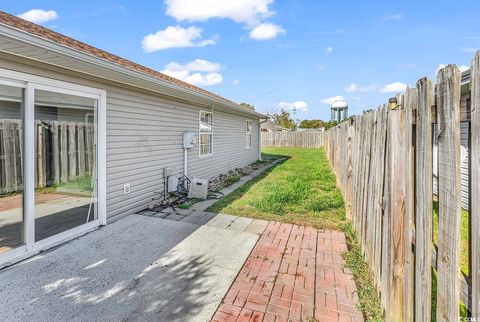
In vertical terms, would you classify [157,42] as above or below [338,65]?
above

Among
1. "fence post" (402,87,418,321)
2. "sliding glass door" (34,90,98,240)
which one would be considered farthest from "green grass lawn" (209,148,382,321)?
"sliding glass door" (34,90,98,240)

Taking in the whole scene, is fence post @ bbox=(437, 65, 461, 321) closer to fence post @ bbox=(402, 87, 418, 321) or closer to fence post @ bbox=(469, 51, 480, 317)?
fence post @ bbox=(469, 51, 480, 317)

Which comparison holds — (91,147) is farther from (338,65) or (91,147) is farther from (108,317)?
(338,65)

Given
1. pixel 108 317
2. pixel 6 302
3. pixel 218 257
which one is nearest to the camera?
pixel 108 317

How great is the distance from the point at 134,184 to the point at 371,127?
428 centimetres

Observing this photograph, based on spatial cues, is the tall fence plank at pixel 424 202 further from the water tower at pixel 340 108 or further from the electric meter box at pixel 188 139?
the water tower at pixel 340 108

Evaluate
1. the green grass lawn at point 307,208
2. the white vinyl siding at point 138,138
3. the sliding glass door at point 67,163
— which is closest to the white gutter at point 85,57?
the white vinyl siding at point 138,138

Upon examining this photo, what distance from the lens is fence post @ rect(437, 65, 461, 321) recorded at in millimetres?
1181

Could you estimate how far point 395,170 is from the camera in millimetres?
2057

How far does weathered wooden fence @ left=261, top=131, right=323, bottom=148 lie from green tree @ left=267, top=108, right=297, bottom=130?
2526 cm

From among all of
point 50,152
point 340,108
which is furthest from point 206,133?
point 340,108

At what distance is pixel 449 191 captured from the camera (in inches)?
48.4

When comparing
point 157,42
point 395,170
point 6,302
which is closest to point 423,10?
point 395,170

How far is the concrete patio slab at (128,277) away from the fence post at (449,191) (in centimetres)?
177
